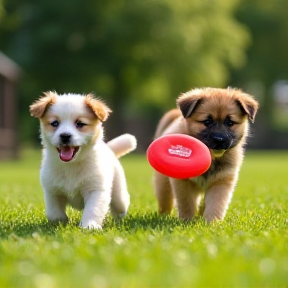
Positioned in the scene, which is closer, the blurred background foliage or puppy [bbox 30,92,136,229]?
puppy [bbox 30,92,136,229]

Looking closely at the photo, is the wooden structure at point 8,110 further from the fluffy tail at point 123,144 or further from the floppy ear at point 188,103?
the floppy ear at point 188,103

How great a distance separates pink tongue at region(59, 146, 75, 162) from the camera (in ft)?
19.4

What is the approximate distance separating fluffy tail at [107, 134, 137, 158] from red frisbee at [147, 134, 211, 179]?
0.85 meters

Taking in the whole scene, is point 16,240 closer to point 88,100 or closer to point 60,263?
point 60,263

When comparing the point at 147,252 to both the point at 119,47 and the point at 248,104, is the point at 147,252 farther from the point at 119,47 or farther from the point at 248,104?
the point at 119,47

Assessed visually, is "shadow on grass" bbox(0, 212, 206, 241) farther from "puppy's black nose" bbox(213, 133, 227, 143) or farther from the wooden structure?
the wooden structure

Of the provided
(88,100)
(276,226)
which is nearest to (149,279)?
(276,226)

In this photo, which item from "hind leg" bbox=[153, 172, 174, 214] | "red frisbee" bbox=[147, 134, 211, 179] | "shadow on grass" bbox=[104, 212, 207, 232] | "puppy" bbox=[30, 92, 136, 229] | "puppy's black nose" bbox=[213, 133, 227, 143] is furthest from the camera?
"hind leg" bbox=[153, 172, 174, 214]

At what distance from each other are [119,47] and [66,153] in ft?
91.6

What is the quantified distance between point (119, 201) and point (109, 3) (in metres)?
27.9

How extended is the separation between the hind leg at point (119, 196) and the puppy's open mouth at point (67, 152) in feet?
2.37

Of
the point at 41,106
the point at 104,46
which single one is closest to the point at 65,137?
the point at 41,106

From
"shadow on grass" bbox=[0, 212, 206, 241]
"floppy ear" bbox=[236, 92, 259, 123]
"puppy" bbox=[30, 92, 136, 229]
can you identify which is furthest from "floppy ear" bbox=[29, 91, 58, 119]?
"floppy ear" bbox=[236, 92, 259, 123]

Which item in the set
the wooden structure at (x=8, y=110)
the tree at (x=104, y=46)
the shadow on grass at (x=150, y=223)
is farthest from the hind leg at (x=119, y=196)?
the tree at (x=104, y=46)
